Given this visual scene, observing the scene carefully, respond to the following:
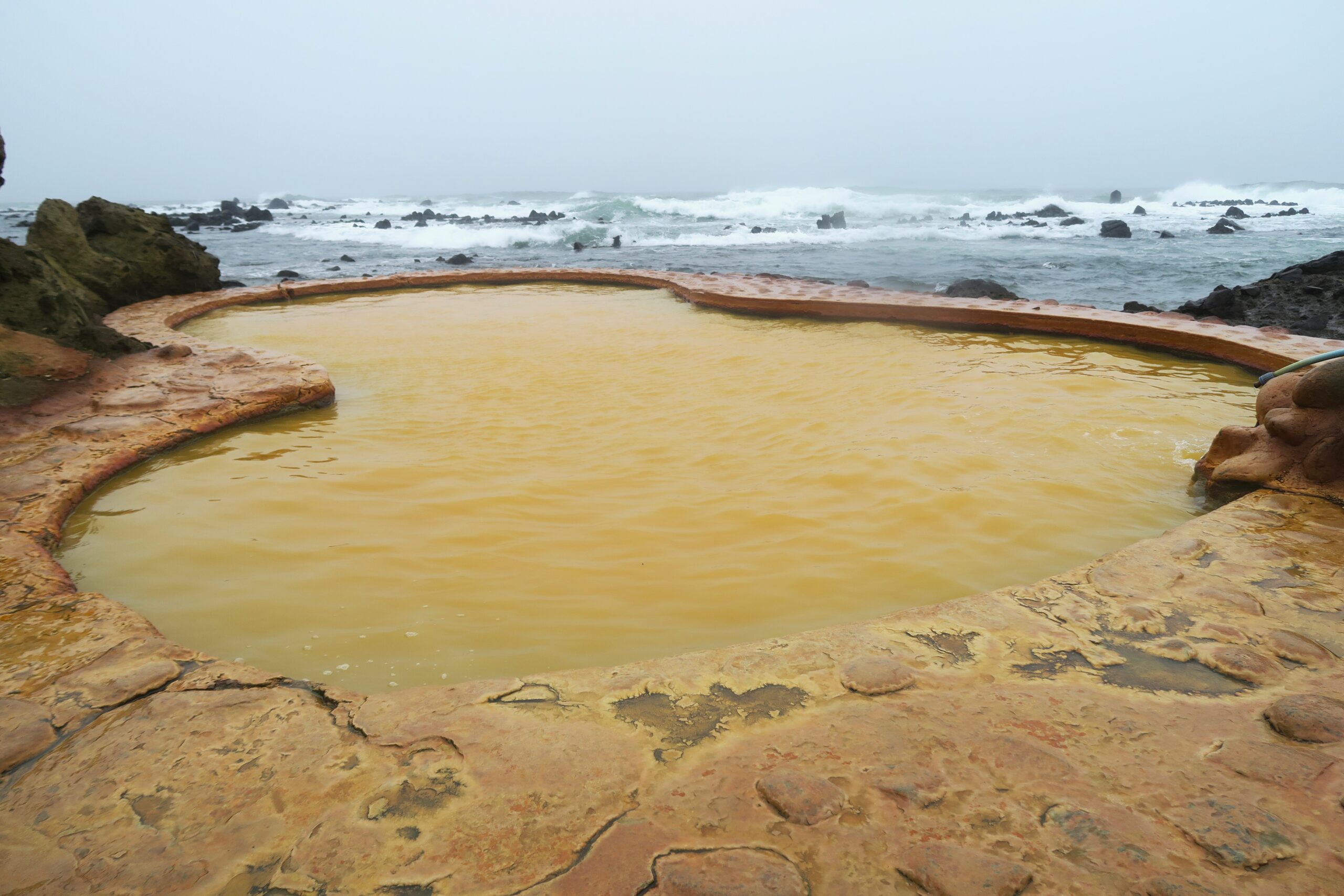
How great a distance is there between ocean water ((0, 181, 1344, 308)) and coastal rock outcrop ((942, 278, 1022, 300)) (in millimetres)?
1811

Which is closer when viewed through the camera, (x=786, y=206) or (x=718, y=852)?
(x=718, y=852)

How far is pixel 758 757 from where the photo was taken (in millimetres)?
1391

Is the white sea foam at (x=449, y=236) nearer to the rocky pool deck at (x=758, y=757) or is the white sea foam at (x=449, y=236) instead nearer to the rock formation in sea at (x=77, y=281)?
the rock formation in sea at (x=77, y=281)

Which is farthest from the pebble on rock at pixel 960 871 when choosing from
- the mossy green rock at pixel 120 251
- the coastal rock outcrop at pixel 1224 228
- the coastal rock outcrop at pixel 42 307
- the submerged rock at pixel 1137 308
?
the coastal rock outcrop at pixel 1224 228

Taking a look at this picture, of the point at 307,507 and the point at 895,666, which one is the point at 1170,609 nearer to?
the point at 895,666

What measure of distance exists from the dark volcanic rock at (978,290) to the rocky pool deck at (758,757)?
24.9ft

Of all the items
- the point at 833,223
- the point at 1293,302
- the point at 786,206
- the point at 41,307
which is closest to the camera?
the point at 41,307

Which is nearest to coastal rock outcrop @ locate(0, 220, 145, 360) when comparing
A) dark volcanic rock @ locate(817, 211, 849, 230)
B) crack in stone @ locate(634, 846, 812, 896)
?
crack in stone @ locate(634, 846, 812, 896)

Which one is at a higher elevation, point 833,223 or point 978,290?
point 833,223

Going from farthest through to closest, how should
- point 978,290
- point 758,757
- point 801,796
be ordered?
point 978,290 < point 758,757 < point 801,796

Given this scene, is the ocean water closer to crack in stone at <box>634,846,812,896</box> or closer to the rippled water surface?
the rippled water surface

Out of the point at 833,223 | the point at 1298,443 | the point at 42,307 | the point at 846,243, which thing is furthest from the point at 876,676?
the point at 833,223

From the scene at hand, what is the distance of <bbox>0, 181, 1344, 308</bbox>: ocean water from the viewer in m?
13.5

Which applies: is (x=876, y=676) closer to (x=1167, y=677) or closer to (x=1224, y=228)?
(x=1167, y=677)
